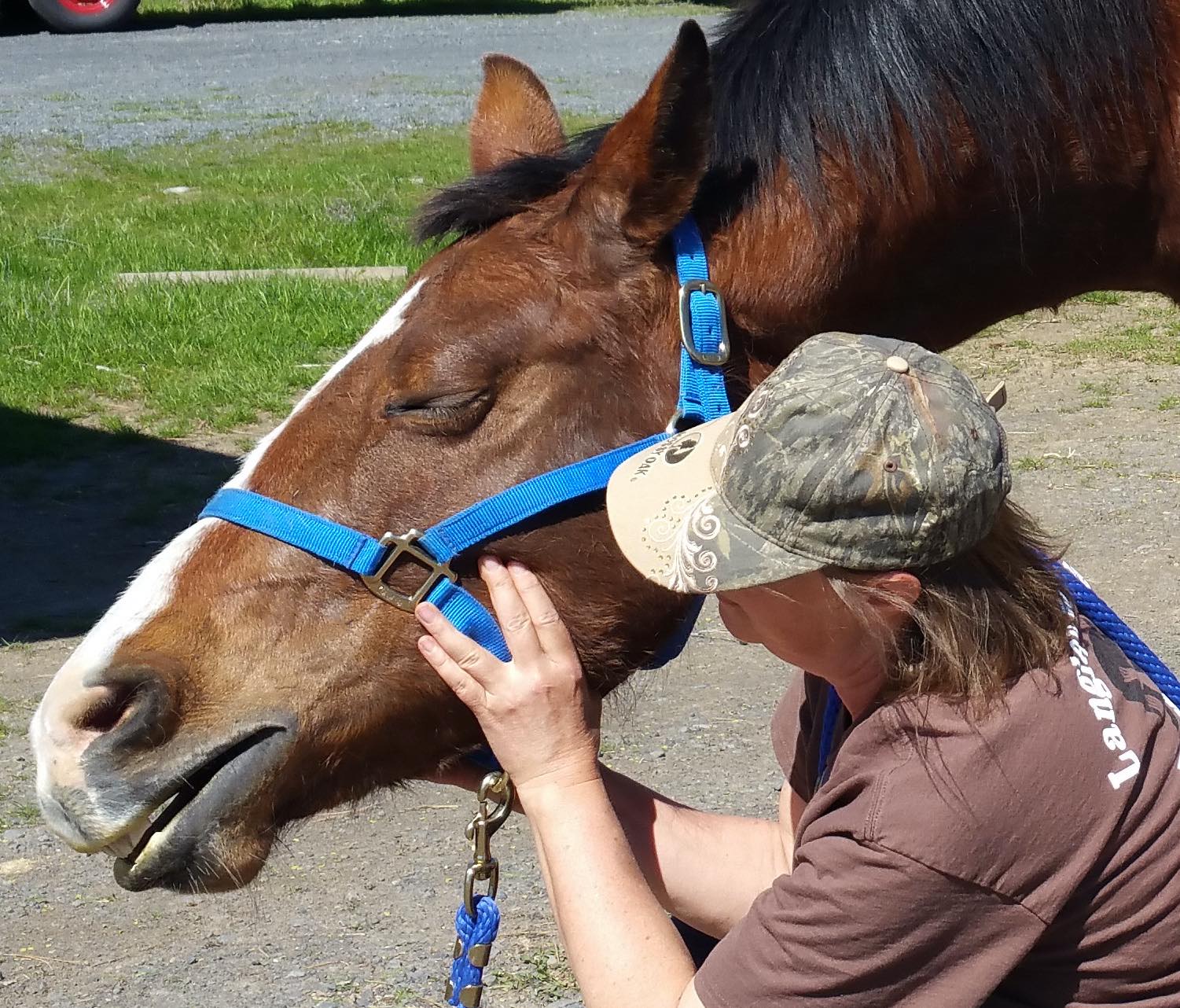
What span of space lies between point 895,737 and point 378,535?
0.70 meters

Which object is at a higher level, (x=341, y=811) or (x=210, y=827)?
(x=210, y=827)

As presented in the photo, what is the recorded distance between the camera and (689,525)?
1.62 m

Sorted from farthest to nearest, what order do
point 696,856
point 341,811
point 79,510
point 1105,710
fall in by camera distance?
point 79,510 < point 341,811 < point 696,856 < point 1105,710

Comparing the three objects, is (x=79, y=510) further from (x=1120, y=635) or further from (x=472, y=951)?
(x=1120, y=635)

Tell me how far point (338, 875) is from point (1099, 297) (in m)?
6.74

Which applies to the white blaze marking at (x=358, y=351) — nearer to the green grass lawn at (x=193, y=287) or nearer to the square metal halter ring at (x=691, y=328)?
A: the square metal halter ring at (x=691, y=328)

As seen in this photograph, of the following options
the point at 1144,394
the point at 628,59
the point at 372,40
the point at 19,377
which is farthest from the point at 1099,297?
the point at 372,40

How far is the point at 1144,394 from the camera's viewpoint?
23.5 ft

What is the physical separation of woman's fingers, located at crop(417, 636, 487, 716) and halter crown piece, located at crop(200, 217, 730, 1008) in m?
0.06

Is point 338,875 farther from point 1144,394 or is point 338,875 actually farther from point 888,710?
point 1144,394

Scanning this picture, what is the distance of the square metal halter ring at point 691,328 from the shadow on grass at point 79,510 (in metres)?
3.45

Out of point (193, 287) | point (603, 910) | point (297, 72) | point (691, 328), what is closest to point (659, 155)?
point (691, 328)

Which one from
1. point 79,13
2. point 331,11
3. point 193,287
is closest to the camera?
point 193,287

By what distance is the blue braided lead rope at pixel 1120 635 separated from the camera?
1896 millimetres
